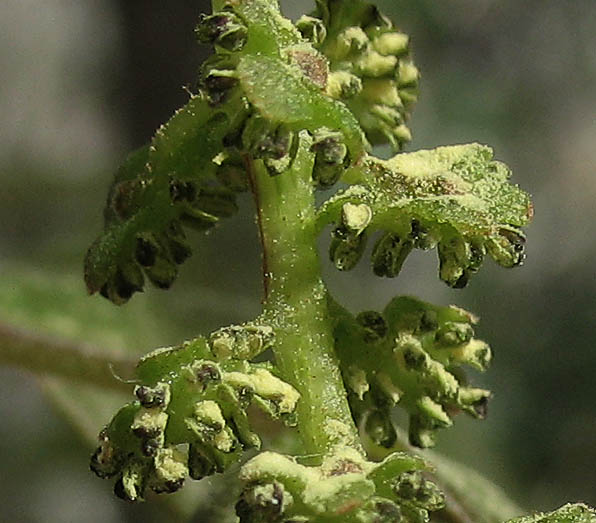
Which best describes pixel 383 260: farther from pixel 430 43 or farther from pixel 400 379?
pixel 430 43

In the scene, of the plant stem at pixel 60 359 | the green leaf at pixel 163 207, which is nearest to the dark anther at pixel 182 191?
the green leaf at pixel 163 207

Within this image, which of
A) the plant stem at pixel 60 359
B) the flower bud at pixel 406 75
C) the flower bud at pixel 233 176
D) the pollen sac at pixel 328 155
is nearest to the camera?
the pollen sac at pixel 328 155

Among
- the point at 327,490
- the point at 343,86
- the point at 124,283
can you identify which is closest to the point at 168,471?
the point at 327,490

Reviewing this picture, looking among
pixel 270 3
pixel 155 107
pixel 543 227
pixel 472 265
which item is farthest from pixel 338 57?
pixel 543 227

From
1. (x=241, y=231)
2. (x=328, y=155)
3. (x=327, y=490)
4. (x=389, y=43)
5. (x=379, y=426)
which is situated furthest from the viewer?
(x=241, y=231)

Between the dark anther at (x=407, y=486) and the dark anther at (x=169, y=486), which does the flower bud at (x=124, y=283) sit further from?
the dark anther at (x=407, y=486)

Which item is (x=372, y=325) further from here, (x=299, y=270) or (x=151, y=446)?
(x=151, y=446)

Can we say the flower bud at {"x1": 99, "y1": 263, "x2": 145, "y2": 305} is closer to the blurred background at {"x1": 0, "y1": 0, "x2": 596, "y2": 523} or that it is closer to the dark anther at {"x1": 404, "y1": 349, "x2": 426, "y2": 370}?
the dark anther at {"x1": 404, "y1": 349, "x2": 426, "y2": 370}
